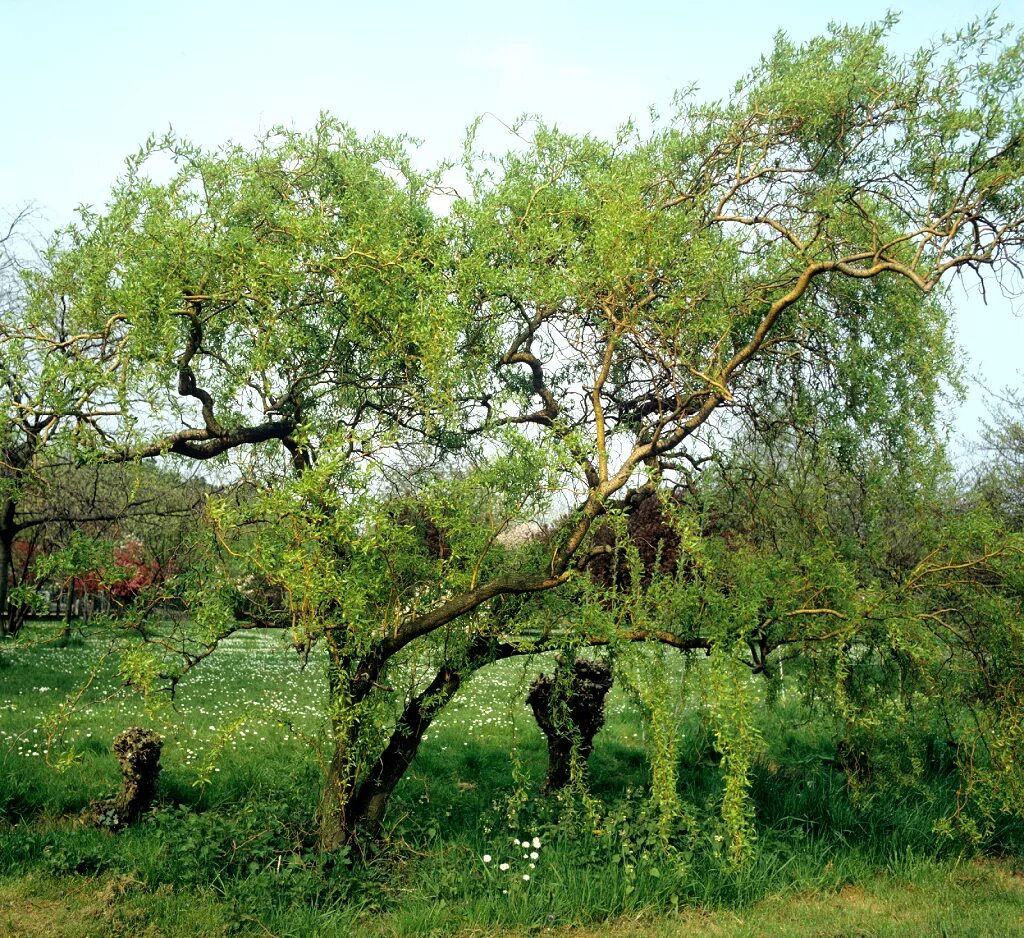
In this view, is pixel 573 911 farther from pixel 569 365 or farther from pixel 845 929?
pixel 569 365

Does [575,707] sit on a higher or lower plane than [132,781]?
higher

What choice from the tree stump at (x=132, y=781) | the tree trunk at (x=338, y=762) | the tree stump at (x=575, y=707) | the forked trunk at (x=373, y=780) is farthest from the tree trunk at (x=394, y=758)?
the tree stump at (x=132, y=781)

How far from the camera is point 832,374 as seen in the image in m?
7.91

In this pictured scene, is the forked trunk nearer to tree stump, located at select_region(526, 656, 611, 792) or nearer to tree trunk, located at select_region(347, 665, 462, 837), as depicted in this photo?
tree trunk, located at select_region(347, 665, 462, 837)

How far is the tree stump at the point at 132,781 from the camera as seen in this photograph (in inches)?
280

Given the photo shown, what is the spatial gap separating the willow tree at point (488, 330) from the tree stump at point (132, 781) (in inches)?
68.4

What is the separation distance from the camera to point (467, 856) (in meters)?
6.70

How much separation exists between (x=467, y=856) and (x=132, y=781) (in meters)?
2.88

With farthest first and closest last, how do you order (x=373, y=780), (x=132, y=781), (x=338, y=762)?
(x=132, y=781) < (x=373, y=780) < (x=338, y=762)

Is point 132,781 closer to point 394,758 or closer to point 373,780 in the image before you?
point 373,780

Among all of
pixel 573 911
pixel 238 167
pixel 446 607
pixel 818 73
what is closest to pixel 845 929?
pixel 573 911

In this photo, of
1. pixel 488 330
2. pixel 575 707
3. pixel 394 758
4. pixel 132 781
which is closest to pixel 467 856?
pixel 394 758

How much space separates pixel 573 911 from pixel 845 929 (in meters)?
1.88

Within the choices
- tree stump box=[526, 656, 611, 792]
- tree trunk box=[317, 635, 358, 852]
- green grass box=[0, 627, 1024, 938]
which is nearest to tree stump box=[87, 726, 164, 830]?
green grass box=[0, 627, 1024, 938]
